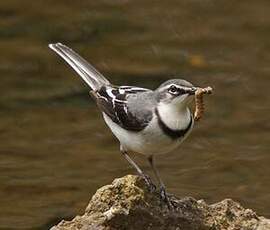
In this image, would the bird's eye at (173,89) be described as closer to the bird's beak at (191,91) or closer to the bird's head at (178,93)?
the bird's head at (178,93)

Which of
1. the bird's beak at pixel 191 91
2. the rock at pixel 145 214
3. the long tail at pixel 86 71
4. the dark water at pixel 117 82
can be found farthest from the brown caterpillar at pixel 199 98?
the dark water at pixel 117 82

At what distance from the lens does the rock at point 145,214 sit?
7.48 m

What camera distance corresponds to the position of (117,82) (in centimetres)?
1402

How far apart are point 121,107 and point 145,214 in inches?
46.0

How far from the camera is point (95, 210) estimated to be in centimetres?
759

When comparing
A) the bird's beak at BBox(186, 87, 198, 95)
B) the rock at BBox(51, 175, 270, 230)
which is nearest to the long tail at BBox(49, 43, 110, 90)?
the bird's beak at BBox(186, 87, 198, 95)

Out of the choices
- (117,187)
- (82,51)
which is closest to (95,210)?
(117,187)

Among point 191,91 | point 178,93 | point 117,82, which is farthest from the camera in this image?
point 117,82

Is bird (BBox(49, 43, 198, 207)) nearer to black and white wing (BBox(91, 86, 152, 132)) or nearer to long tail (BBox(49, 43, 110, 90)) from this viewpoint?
black and white wing (BBox(91, 86, 152, 132))

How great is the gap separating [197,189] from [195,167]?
1.92 feet

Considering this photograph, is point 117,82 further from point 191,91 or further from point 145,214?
point 145,214

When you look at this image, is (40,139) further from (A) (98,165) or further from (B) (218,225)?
(B) (218,225)

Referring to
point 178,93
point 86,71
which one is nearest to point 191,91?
point 178,93

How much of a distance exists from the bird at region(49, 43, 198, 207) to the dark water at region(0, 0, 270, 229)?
2458 millimetres
